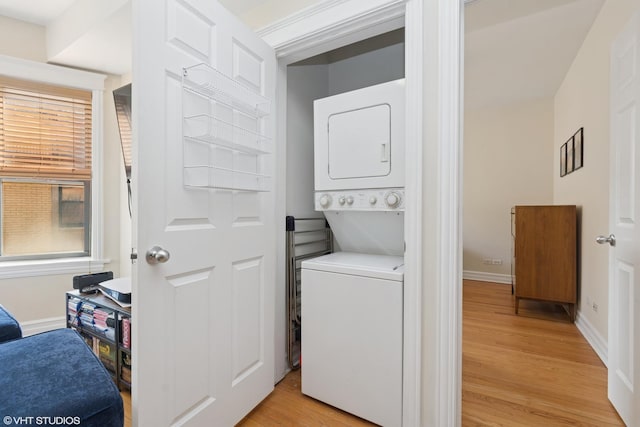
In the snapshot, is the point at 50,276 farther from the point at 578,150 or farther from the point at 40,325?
the point at 578,150

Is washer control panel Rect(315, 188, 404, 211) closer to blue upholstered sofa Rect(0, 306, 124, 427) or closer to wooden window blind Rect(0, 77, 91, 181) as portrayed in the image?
blue upholstered sofa Rect(0, 306, 124, 427)

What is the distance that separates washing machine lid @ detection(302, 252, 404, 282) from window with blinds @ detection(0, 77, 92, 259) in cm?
242

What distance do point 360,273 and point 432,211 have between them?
47 cm

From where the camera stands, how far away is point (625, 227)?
147 centimetres

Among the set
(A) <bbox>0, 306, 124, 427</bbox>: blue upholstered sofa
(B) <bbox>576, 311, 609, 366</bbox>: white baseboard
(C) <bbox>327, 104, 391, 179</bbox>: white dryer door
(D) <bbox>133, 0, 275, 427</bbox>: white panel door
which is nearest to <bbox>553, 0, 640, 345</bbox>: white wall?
(B) <bbox>576, 311, 609, 366</bbox>: white baseboard

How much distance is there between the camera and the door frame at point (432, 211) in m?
1.32

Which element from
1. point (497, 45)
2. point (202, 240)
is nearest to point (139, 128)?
point (202, 240)

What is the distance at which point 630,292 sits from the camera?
1448mm

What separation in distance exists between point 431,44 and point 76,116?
9.96 ft

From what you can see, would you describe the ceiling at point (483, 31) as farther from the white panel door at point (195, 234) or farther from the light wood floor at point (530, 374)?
the light wood floor at point (530, 374)

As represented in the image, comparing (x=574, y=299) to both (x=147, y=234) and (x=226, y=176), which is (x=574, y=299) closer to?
(x=226, y=176)

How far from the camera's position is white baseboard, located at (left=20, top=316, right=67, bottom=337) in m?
2.50

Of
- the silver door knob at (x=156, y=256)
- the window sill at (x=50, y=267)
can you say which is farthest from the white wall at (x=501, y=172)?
the window sill at (x=50, y=267)

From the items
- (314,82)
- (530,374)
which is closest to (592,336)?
(530,374)
